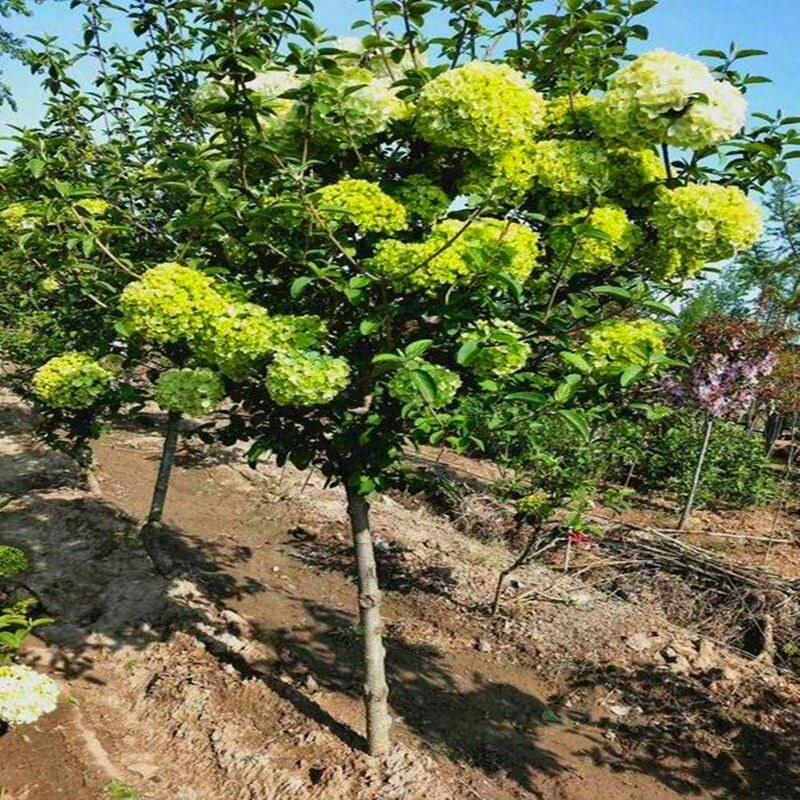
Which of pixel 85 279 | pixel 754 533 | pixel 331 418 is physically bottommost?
pixel 754 533

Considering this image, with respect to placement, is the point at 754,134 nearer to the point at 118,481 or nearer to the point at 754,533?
the point at 118,481

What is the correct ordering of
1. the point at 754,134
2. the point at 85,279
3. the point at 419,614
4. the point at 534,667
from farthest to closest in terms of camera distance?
the point at 419,614 → the point at 534,667 → the point at 85,279 → the point at 754,134

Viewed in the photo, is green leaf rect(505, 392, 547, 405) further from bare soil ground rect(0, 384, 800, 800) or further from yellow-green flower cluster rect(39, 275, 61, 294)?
yellow-green flower cluster rect(39, 275, 61, 294)

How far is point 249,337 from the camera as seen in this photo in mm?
2240

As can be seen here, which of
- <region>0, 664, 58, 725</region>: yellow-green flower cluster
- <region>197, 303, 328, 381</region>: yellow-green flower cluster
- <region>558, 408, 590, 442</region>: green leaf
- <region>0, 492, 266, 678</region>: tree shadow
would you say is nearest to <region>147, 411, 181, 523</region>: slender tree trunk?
<region>0, 492, 266, 678</region>: tree shadow

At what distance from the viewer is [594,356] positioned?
2.33 m

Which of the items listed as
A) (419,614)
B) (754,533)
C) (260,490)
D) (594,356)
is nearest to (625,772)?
(419,614)

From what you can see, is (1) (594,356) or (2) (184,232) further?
(2) (184,232)

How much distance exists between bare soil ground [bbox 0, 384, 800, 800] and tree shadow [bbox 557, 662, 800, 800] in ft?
0.04

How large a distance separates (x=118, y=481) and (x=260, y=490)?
152 centimetres

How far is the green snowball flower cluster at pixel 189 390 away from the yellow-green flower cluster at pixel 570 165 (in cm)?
141

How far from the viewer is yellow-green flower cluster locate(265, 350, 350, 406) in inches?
86.0

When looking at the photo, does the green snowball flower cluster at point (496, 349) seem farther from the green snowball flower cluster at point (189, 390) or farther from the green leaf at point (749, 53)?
the green leaf at point (749, 53)

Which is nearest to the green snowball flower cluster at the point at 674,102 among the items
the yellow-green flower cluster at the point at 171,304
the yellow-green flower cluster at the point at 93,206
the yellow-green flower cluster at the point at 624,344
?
the yellow-green flower cluster at the point at 624,344
